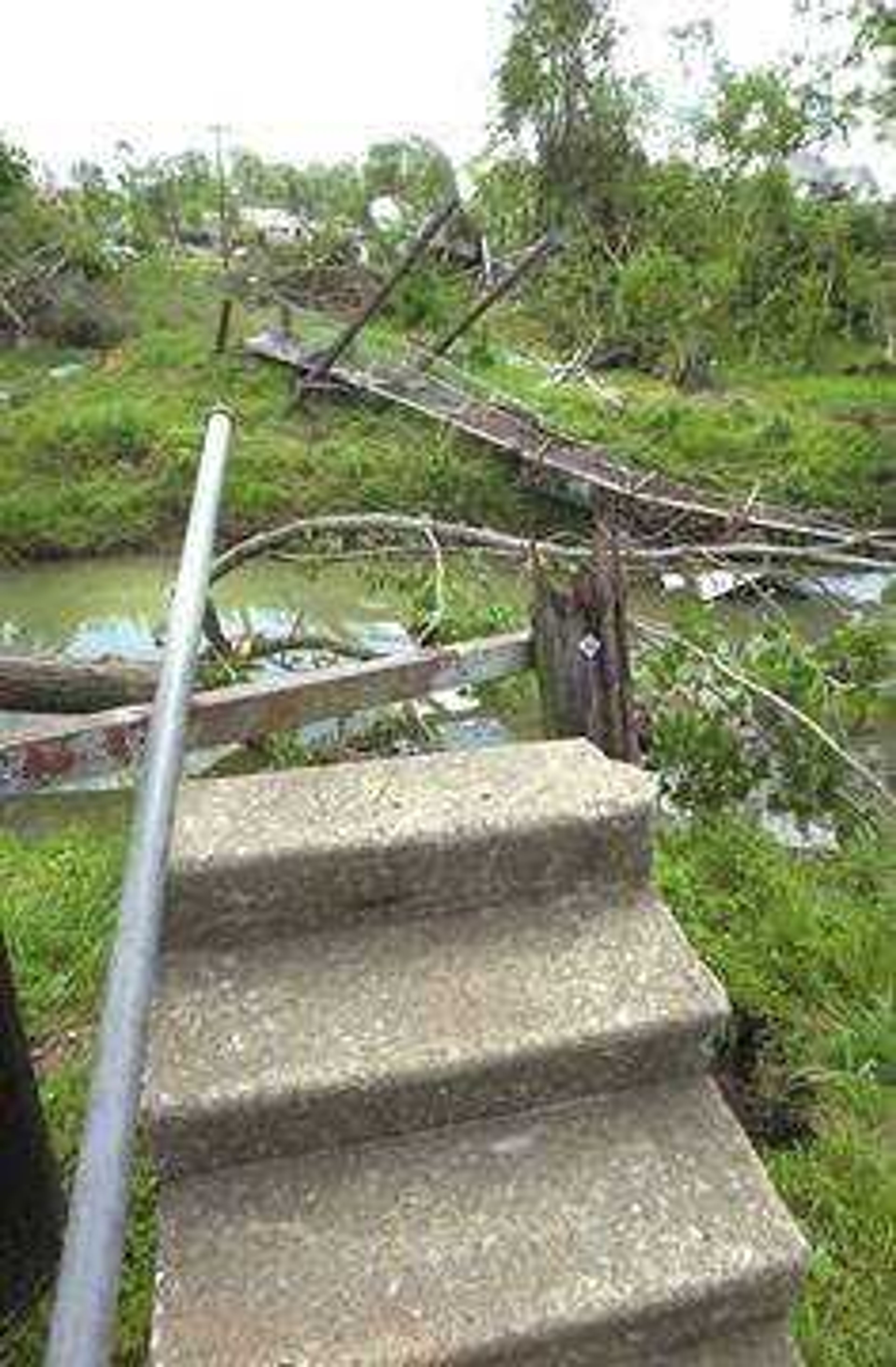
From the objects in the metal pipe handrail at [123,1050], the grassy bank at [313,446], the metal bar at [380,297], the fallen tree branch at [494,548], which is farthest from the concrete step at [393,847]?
the grassy bank at [313,446]

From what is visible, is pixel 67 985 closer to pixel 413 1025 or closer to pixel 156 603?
pixel 413 1025

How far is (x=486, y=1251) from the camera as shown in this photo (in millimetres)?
2123

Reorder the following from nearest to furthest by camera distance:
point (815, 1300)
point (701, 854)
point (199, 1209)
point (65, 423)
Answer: point (199, 1209) → point (815, 1300) → point (701, 854) → point (65, 423)

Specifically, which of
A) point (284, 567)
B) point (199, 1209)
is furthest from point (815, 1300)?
point (284, 567)

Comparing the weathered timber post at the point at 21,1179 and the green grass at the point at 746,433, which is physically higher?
the weathered timber post at the point at 21,1179

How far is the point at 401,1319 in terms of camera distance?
2.04 metres

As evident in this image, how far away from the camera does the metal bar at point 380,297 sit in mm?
9953

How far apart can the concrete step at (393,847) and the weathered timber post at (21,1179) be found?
12.2 inches

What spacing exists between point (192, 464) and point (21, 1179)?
33.6ft

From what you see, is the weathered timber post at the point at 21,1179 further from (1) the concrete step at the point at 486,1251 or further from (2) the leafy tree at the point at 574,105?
(2) the leafy tree at the point at 574,105

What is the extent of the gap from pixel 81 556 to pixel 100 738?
842cm

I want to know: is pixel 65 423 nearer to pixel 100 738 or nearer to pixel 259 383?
pixel 259 383

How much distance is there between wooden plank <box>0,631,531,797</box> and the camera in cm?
348

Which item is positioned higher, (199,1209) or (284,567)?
(199,1209)
